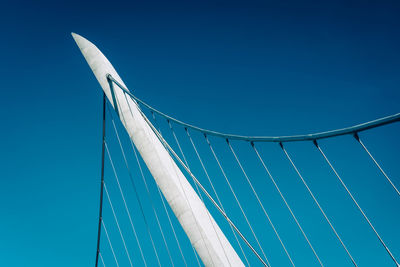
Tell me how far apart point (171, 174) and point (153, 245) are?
1.53 m

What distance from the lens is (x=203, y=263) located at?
22.9ft

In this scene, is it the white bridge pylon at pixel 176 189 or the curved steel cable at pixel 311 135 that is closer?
the curved steel cable at pixel 311 135

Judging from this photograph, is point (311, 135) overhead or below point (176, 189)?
below

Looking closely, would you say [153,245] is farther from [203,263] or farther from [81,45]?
[81,45]

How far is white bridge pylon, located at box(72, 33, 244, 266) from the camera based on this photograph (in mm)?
6961

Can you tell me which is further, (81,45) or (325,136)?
(81,45)

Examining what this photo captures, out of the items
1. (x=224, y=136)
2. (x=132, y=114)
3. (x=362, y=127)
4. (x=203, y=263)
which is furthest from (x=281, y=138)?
(x=132, y=114)

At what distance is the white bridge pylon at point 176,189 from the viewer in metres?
6.96

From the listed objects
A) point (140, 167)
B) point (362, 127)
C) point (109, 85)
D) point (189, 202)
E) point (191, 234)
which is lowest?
point (362, 127)

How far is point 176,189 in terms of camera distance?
750 cm

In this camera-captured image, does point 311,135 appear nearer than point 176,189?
Yes

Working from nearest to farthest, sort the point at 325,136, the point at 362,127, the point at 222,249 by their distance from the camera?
the point at 362,127, the point at 325,136, the point at 222,249

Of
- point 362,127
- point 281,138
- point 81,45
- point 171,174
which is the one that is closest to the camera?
point 362,127

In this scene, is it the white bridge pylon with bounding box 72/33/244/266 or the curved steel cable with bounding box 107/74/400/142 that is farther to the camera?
the white bridge pylon with bounding box 72/33/244/266
